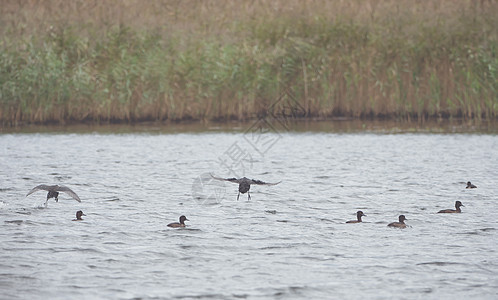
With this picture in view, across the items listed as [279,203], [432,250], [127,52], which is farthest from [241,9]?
[432,250]

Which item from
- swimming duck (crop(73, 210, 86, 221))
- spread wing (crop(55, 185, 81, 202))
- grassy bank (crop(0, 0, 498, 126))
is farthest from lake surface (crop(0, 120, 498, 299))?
grassy bank (crop(0, 0, 498, 126))

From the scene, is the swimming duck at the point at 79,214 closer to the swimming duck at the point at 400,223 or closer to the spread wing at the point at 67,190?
the spread wing at the point at 67,190

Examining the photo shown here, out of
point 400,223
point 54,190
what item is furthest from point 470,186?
point 54,190

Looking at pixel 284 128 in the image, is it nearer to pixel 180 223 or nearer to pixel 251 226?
pixel 251 226

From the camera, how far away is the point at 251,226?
389 inches

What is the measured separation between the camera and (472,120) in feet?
78.4

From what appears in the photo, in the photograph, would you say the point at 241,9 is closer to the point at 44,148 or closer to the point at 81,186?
the point at 44,148

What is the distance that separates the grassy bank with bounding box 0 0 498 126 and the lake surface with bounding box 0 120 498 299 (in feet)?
12.4

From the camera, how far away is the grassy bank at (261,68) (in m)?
22.7

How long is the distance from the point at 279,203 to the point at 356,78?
11781mm

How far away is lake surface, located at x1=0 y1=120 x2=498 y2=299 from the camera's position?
23.6ft

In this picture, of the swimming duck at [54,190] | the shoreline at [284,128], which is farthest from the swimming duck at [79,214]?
the shoreline at [284,128]

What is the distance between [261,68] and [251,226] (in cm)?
1412

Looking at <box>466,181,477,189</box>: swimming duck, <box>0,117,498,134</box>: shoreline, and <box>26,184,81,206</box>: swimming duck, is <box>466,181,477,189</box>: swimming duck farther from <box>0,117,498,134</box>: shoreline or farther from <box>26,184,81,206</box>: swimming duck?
<box>0,117,498,134</box>: shoreline
